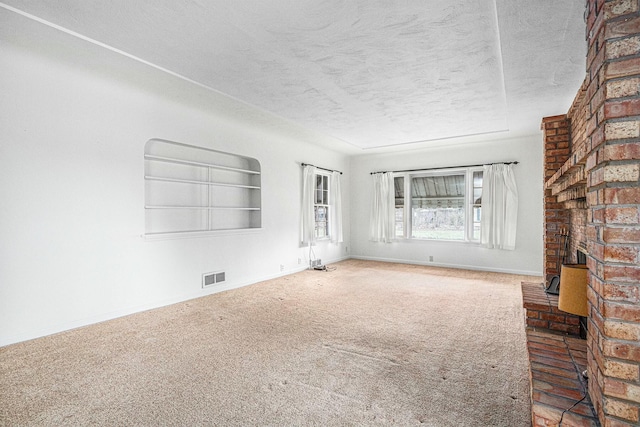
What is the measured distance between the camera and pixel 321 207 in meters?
7.15

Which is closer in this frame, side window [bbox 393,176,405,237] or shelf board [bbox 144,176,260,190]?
shelf board [bbox 144,176,260,190]

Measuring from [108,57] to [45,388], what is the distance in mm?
2679

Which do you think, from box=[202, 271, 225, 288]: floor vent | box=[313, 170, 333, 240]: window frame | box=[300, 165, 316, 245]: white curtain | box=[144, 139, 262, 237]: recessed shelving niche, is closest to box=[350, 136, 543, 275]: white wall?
box=[313, 170, 333, 240]: window frame

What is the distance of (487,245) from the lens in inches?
249

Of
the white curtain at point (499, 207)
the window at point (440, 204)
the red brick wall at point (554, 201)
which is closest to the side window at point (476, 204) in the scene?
the window at point (440, 204)

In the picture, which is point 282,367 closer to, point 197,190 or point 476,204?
point 197,190

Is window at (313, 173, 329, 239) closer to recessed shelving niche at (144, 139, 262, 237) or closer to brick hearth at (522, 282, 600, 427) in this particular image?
recessed shelving niche at (144, 139, 262, 237)

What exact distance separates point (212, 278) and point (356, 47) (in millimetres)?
3568

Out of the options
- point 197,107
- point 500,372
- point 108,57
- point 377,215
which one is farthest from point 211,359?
point 377,215

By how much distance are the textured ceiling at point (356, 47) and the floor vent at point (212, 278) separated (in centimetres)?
245

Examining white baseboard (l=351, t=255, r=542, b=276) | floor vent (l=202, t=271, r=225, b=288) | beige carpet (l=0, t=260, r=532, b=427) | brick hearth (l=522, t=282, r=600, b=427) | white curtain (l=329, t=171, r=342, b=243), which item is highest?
white curtain (l=329, t=171, r=342, b=243)

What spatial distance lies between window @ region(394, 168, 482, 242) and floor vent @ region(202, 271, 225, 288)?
164 inches

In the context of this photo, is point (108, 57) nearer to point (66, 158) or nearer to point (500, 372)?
point (66, 158)

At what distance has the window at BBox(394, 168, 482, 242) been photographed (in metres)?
6.59
